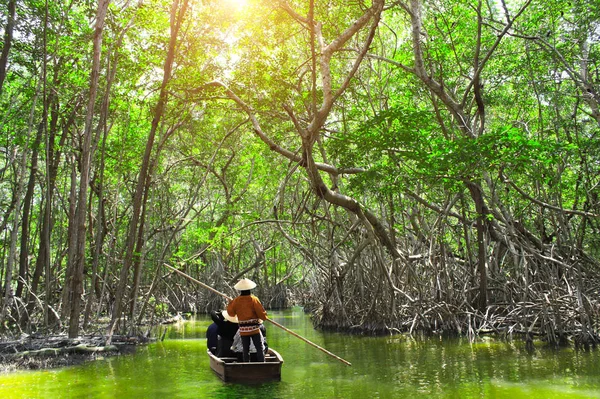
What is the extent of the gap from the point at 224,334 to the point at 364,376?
2.18 metres

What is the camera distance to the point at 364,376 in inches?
252

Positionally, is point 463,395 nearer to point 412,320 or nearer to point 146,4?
point 412,320

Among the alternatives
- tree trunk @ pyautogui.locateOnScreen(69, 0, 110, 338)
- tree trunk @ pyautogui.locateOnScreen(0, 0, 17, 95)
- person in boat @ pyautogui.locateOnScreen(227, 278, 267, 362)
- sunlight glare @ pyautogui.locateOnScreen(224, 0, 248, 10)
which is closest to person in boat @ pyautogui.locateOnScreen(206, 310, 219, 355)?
person in boat @ pyautogui.locateOnScreen(227, 278, 267, 362)

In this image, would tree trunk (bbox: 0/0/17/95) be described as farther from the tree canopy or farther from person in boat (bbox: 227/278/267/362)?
person in boat (bbox: 227/278/267/362)

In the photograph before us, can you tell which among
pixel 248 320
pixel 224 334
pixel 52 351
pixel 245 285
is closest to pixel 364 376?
pixel 248 320

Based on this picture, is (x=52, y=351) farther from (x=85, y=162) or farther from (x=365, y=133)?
(x=365, y=133)

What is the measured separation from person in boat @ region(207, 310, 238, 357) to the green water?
0.45m

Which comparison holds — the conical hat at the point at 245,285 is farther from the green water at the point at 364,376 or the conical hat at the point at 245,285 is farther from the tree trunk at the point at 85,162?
the tree trunk at the point at 85,162

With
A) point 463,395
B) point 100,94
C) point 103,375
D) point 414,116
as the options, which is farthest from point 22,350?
point 414,116

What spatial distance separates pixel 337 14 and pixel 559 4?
4152 millimetres

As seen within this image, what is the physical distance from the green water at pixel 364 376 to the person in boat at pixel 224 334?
45cm

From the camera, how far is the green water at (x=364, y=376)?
5430 millimetres

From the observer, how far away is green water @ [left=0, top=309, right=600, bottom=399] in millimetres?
5430

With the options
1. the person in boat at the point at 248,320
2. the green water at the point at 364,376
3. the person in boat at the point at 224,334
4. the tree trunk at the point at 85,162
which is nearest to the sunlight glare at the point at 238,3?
the tree trunk at the point at 85,162
